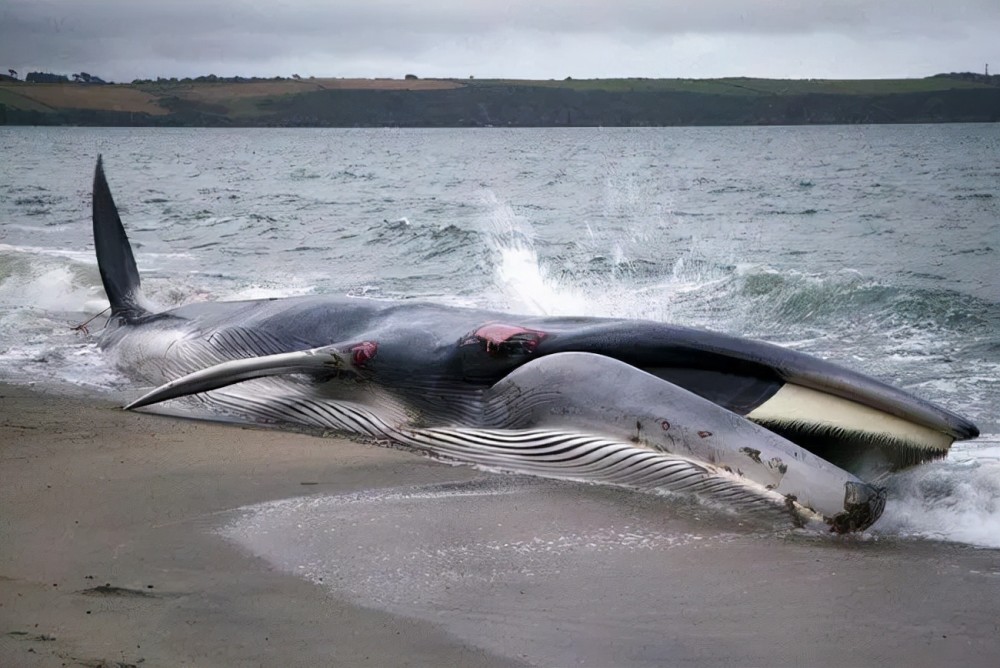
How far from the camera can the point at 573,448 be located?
633 centimetres

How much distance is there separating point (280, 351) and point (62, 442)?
1710mm

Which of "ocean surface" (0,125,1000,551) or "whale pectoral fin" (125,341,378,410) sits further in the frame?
"ocean surface" (0,125,1000,551)

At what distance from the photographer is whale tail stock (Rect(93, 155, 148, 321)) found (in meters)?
10.3

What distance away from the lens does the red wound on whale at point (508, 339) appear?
694 cm

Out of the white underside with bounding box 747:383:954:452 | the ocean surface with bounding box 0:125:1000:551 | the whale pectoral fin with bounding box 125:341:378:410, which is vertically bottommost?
the ocean surface with bounding box 0:125:1000:551

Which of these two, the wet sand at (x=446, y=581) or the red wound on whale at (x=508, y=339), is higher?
the red wound on whale at (x=508, y=339)

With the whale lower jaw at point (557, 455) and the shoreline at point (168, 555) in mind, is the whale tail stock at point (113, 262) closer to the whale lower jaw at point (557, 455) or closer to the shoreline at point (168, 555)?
the whale lower jaw at point (557, 455)

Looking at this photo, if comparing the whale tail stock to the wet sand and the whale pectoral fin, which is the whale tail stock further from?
the wet sand

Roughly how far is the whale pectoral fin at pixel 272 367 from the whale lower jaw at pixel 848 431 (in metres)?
2.65

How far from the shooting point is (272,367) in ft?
23.8

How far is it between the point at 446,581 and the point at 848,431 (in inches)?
94.0

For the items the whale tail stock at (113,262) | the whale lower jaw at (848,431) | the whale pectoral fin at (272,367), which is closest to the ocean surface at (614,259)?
the whale lower jaw at (848,431)

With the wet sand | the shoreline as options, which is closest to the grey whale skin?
the wet sand

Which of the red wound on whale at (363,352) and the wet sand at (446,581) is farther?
the red wound on whale at (363,352)
